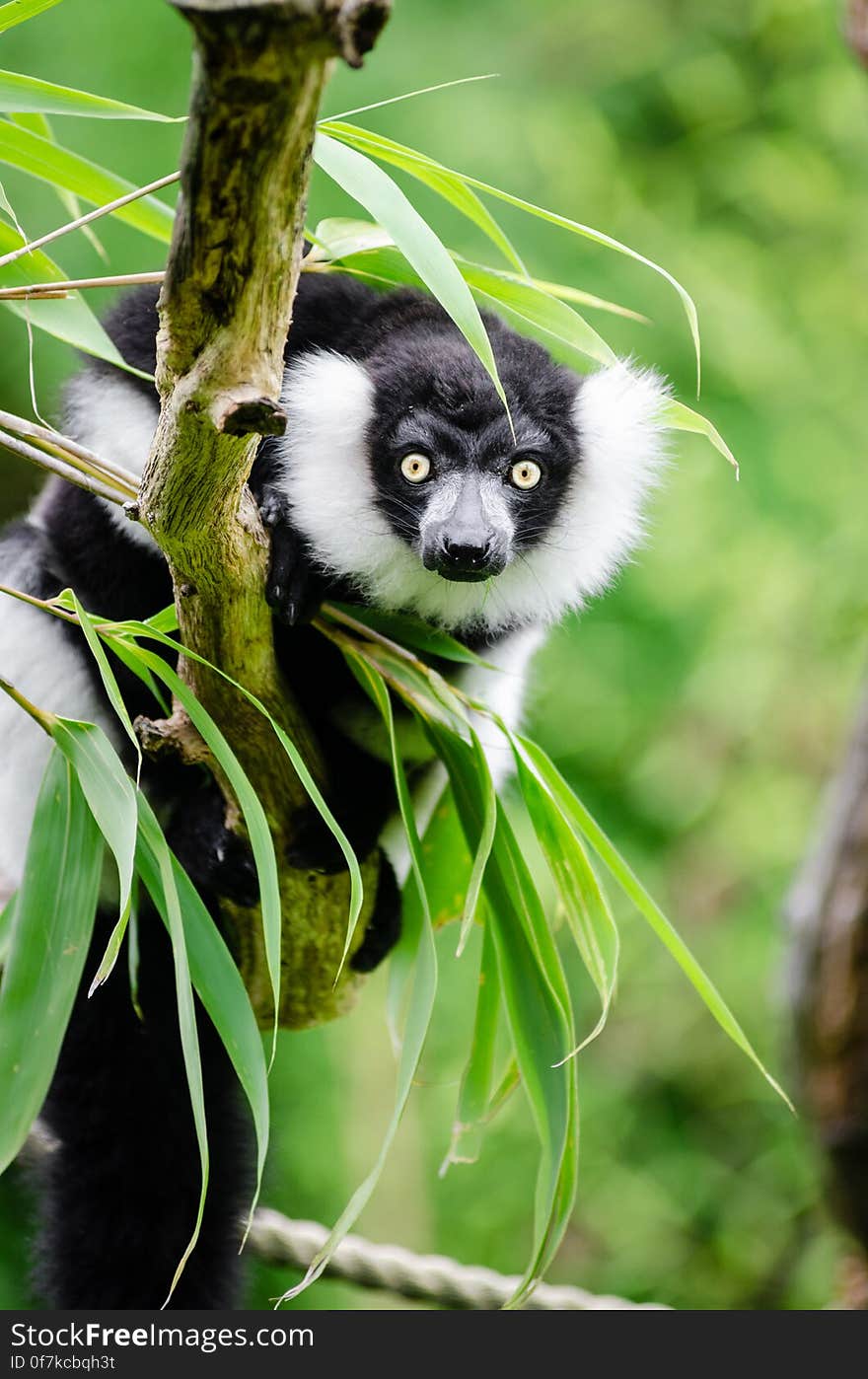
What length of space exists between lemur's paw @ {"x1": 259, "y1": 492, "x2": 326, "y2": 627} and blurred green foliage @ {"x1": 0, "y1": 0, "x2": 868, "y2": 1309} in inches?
88.7

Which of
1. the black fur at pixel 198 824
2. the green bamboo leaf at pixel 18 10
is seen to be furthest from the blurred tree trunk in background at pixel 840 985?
the green bamboo leaf at pixel 18 10

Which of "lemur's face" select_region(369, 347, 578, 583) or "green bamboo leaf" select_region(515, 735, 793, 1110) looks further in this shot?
"lemur's face" select_region(369, 347, 578, 583)

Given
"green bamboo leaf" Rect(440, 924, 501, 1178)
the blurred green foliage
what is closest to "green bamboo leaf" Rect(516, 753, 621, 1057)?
"green bamboo leaf" Rect(440, 924, 501, 1178)

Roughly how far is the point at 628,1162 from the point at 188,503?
3601mm

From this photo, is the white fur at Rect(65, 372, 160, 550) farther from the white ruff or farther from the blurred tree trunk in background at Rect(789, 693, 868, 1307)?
the blurred tree trunk in background at Rect(789, 693, 868, 1307)

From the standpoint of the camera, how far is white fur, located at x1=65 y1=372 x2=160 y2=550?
182cm

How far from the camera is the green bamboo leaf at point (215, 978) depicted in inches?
53.8

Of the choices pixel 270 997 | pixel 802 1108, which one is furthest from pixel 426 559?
pixel 802 1108

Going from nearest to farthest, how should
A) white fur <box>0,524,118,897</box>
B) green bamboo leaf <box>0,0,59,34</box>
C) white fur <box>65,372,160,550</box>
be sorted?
green bamboo leaf <box>0,0,59,34</box>, white fur <box>65,372,160,550</box>, white fur <box>0,524,118,897</box>

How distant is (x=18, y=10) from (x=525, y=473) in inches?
30.5

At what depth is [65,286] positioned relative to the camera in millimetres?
1396

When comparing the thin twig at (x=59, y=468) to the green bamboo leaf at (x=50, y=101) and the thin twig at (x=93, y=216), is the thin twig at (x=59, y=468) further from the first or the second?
the green bamboo leaf at (x=50, y=101)

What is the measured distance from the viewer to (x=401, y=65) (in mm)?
4059

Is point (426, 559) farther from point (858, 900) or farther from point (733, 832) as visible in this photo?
point (733, 832)
